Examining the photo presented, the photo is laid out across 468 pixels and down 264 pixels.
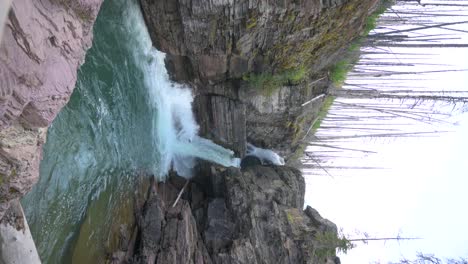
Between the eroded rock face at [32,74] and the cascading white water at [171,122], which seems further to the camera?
the cascading white water at [171,122]

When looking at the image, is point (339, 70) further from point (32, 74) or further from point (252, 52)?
point (32, 74)

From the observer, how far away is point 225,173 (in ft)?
32.5

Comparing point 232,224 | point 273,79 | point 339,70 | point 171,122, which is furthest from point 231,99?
point 232,224

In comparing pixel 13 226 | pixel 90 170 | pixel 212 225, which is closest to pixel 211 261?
pixel 212 225

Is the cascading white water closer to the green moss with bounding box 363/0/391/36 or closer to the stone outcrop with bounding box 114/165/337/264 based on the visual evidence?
the stone outcrop with bounding box 114/165/337/264

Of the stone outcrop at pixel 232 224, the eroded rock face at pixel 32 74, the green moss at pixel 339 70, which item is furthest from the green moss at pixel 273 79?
the eroded rock face at pixel 32 74

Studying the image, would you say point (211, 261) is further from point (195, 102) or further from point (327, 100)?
point (327, 100)

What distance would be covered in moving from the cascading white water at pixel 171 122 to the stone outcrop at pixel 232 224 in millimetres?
746

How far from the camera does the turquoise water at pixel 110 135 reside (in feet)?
19.4

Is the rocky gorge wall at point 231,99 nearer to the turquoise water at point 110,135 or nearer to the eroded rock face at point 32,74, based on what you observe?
the eroded rock face at point 32,74

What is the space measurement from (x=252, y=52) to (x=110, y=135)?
306 centimetres

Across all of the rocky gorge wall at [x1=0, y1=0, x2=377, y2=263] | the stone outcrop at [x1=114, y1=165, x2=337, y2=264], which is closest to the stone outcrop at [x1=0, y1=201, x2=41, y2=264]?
the rocky gorge wall at [x1=0, y1=0, x2=377, y2=263]

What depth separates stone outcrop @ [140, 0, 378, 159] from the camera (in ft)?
22.3

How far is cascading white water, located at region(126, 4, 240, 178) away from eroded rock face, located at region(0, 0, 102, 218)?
4.15 metres
